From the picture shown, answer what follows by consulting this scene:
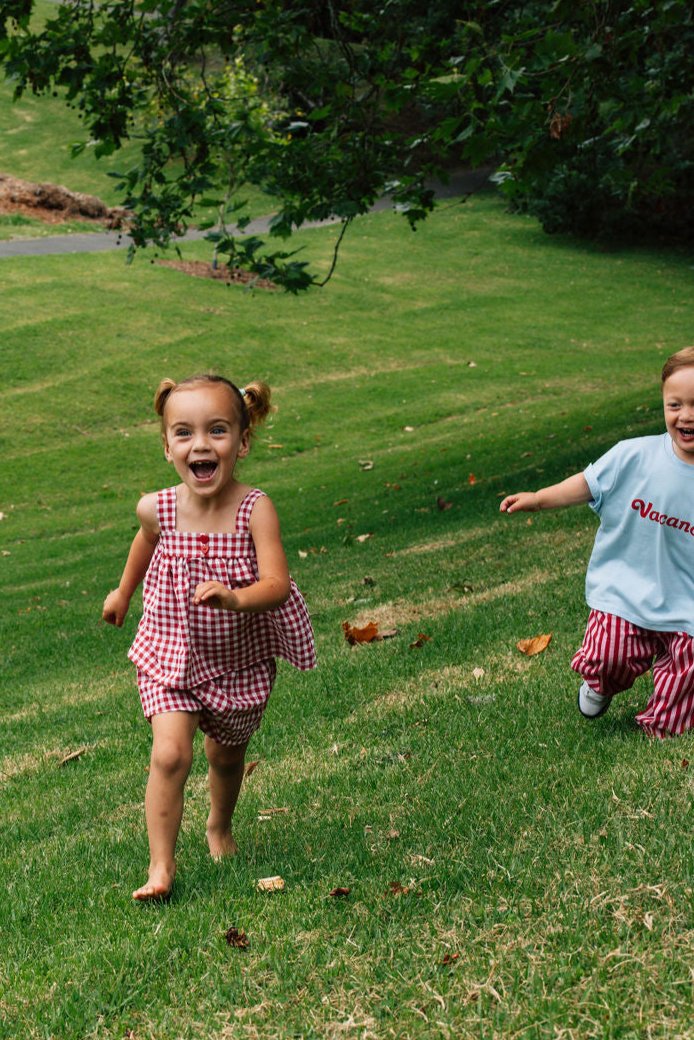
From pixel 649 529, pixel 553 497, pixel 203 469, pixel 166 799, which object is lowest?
pixel 166 799

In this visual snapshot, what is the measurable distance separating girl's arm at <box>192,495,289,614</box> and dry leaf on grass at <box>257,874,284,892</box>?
2.50 ft

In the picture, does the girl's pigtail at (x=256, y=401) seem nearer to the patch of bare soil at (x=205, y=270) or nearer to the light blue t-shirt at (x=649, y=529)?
the light blue t-shirt at (x=649, y=529)

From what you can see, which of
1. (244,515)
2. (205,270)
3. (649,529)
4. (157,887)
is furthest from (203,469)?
(205,270)

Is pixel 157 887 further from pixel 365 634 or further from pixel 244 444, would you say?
pixel 365 634

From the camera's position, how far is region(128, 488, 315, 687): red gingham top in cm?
362

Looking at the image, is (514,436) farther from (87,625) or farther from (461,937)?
(461,937)

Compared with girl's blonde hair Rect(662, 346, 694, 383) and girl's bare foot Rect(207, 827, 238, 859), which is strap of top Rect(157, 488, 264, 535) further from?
girl's blonde hair Rect(662, 346, 694, 383)

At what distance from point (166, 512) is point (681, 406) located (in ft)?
5.96

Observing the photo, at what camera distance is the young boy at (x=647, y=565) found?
417 cm

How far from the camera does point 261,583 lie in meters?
3.45

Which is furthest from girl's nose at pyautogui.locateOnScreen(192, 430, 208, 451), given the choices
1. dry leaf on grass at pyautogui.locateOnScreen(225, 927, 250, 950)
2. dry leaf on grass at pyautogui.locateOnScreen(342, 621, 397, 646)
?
dry leaf on grass at pyautogui.locateOnScreen(342, 621, 397, 646)

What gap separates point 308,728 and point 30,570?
27.6ft

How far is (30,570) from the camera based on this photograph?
42.6 ft

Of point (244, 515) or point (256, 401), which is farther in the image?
point (256, 401)
